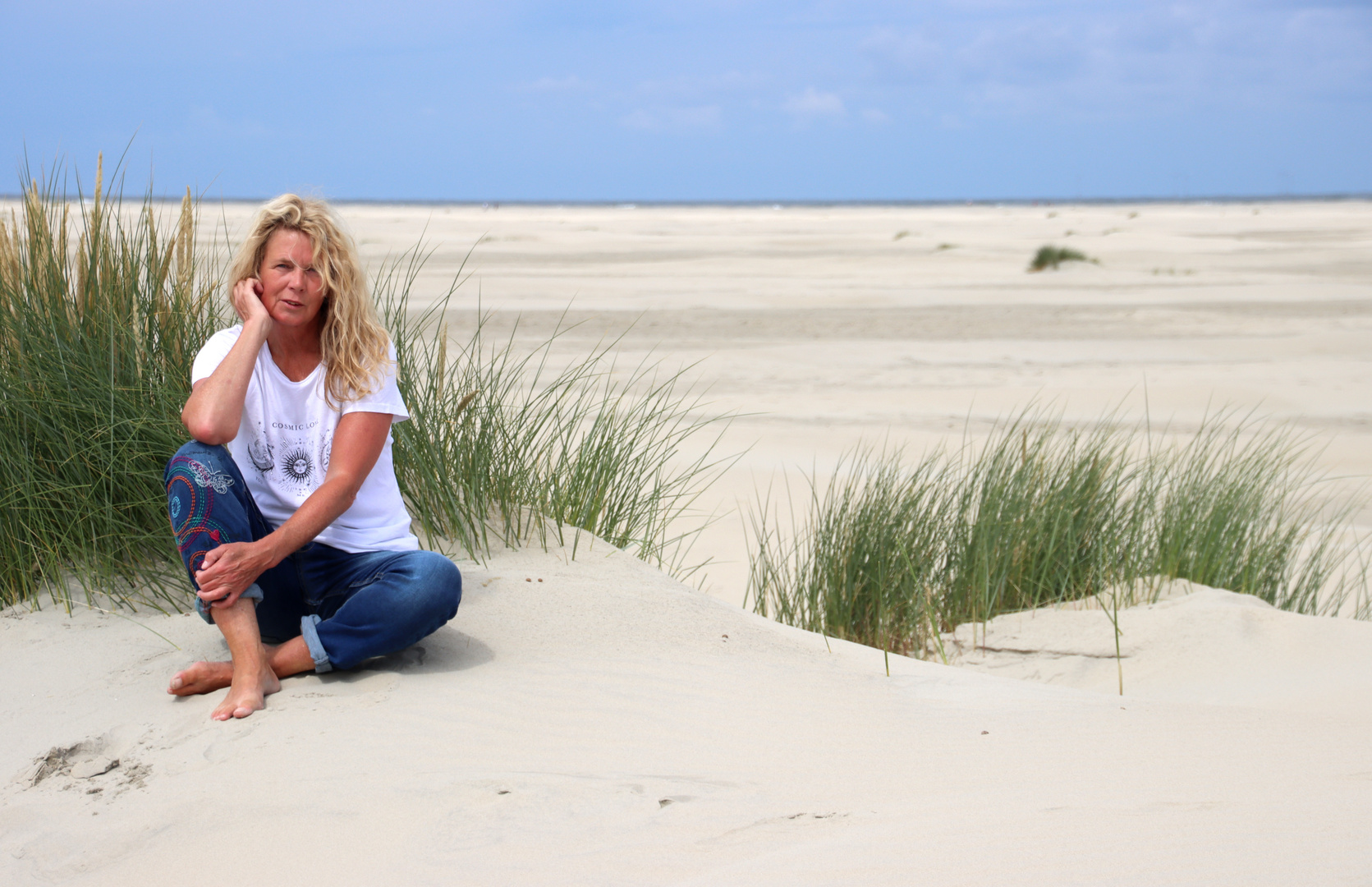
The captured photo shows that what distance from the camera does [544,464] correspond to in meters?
3.77

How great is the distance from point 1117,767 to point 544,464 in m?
2.14

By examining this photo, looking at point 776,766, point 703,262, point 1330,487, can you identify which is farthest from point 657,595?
point 703,262

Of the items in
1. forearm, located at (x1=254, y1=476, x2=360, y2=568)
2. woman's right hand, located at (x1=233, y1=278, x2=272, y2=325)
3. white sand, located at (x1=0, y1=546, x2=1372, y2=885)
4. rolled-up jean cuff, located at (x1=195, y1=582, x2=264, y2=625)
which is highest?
woman's right hand, located at (x1=233, y1=278, x2=272, y2=325)

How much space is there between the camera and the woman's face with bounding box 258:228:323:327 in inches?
103

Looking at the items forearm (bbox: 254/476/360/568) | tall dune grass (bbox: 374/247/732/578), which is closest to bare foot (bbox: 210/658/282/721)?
forearm (bbox: 254/476/360/568)

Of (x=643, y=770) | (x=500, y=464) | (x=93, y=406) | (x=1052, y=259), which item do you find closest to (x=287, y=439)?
(x=93, y=406)

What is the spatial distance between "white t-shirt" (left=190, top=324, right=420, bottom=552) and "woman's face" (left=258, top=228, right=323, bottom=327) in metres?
0.12

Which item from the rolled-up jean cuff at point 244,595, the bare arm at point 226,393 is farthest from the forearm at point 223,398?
the rolled-up jean cuff at point 244,595

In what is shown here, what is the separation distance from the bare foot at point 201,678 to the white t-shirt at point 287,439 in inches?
14.3

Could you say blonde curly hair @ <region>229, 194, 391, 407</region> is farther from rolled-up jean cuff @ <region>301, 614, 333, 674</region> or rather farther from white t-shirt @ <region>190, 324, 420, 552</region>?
rolled-up jean cuff @ <region>301, 614, 333, 674</region>

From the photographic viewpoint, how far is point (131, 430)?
3.04 m

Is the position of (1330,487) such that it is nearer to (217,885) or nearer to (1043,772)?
(1043,772)

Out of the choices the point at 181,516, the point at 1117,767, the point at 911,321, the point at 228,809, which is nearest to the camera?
the point at 228,809

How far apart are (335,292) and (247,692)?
0.94 metres
